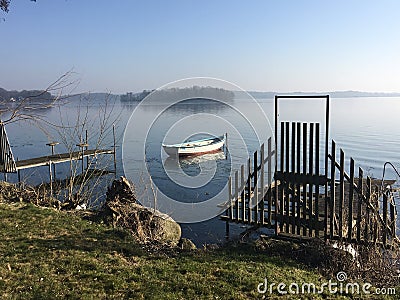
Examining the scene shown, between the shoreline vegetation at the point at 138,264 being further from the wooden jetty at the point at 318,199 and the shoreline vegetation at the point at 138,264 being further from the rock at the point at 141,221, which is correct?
the wooden jetty at the point at 318,199

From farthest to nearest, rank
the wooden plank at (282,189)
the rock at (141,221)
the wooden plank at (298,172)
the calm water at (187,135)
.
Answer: the calm water at (187,135) < the rock at (141,221) < the wooden plank at (282,189) < the wooden plank at (298,172)

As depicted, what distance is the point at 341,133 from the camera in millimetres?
44156

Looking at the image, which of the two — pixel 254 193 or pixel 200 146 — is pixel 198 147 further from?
pixel 254 193

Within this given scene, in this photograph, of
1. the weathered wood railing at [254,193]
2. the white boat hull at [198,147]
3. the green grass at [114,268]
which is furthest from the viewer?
the white boat hull at [198,147]

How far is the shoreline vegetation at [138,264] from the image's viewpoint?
5.29m

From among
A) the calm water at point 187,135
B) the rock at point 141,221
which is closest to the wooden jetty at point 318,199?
the calm water at point 187,135

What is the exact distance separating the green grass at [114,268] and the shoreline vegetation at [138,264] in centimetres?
1

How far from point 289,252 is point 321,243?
65 cm

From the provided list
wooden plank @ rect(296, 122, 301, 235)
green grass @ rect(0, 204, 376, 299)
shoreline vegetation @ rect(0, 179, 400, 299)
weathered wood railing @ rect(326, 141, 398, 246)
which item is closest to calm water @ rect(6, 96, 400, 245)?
wooden plank @ rect(296, 122, 301, 235)

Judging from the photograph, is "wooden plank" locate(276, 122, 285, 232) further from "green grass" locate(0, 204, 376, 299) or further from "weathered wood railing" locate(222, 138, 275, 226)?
"green grass" locate(0, 204, 376, 299)

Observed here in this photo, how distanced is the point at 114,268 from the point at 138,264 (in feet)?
1.76

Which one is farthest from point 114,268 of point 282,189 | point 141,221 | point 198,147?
point 198,147

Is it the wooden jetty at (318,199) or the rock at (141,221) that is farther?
the rock at (141,221)

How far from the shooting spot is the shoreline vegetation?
5293mm
